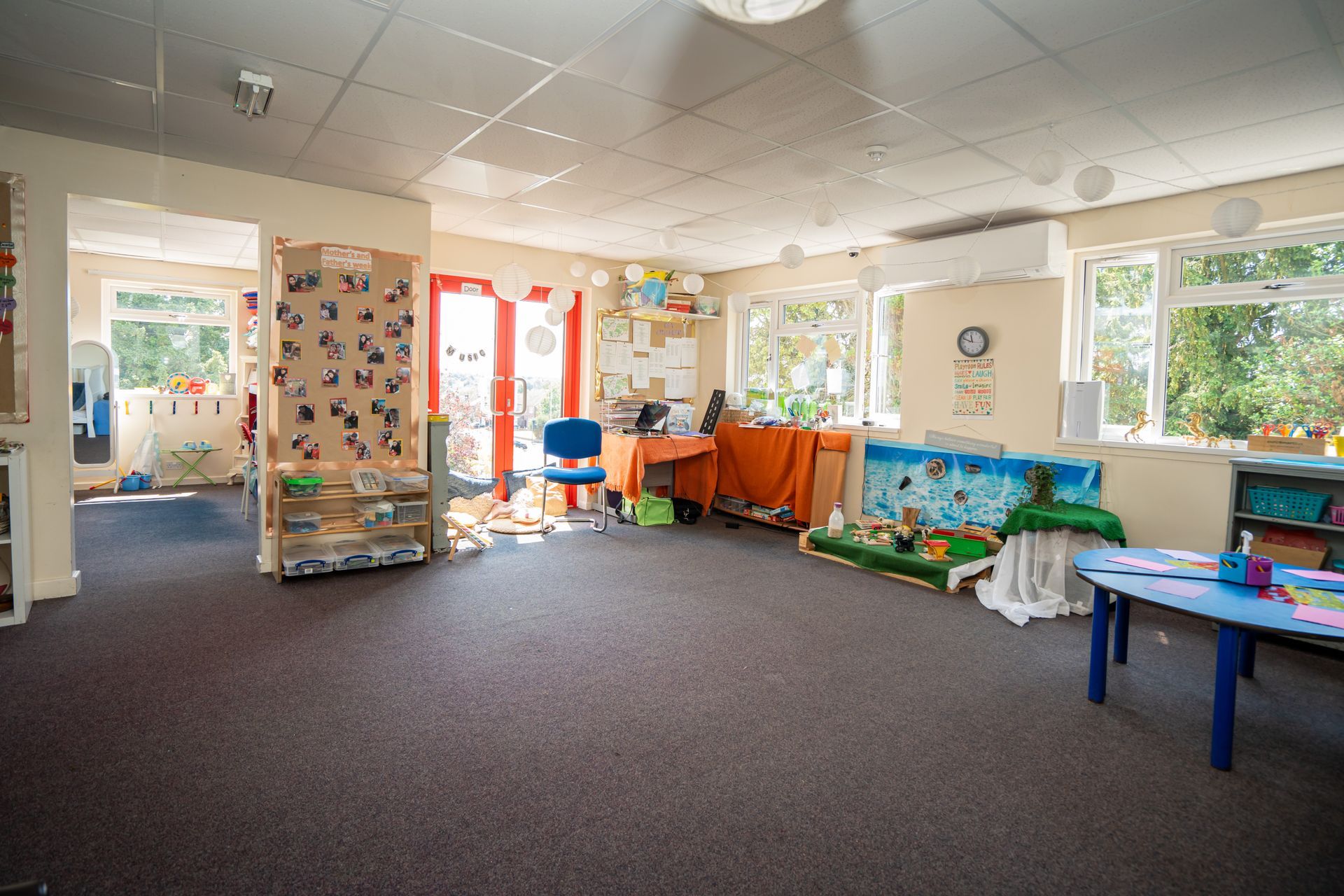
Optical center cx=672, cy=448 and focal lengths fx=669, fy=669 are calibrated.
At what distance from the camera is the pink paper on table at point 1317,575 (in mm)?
2853

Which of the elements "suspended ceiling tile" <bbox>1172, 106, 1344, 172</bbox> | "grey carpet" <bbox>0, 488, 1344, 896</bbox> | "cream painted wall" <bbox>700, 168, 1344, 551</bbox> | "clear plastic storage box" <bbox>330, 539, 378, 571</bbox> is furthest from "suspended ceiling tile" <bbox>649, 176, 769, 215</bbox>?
"clear plastic storage box" <bbox>330, 539, 378, 571</bbox>

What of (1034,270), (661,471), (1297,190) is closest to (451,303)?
(661,471)

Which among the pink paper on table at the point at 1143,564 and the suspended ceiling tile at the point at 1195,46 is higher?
the suspended ceiling tile at the point at 1195,46

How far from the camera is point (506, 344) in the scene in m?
6.61

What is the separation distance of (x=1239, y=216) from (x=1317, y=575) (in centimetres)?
166

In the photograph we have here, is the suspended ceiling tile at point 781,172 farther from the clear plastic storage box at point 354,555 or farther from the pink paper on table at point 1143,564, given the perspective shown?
the clear plastic storage box at point 354,555

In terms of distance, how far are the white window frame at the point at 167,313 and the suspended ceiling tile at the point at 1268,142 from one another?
9347 mm

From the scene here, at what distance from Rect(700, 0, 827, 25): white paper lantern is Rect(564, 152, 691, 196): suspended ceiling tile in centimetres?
238

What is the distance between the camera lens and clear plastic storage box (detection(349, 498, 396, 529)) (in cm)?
460

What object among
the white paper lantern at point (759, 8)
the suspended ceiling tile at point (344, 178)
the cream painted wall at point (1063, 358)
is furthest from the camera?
the suspended ceiling tile at point (344, 178)

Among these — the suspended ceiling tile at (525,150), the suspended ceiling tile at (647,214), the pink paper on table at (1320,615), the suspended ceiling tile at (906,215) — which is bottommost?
the pink paper on table at (1320,615)

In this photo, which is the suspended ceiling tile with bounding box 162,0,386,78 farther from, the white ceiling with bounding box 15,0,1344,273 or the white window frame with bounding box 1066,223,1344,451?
the white window frame with bounding box 1066,223,1344,451

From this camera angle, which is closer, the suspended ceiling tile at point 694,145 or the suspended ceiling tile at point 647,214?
the suspended ceiling tile at point 694,145

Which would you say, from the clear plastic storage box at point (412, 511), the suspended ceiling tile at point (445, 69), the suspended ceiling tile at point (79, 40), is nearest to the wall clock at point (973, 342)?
the suspended ceiling tile at point (445, 69)
